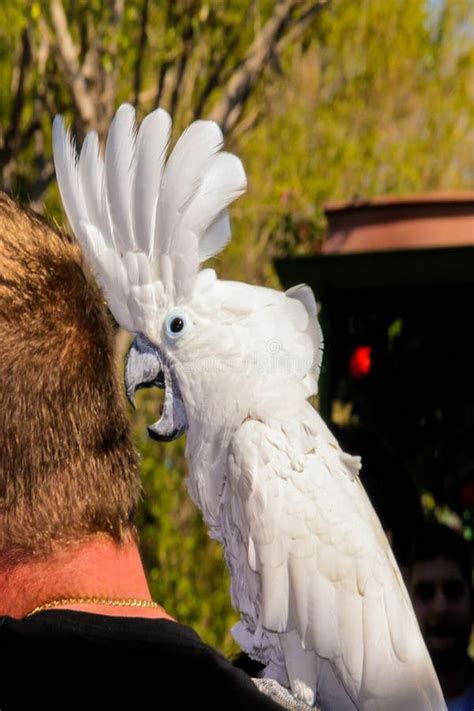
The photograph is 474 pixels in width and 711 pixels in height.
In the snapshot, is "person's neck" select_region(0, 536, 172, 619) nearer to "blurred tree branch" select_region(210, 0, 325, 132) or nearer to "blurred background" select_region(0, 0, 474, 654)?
"blurred background" select_region(0, 0, 474, 654)

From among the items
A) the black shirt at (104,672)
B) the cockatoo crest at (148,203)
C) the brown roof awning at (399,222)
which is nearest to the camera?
the black shirt at (104,672)

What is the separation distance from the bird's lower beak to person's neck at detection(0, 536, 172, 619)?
0.99 metres

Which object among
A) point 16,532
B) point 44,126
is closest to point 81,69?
point 44,126

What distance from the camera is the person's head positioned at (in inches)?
124

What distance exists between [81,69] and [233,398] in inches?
108

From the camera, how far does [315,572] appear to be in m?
2.08

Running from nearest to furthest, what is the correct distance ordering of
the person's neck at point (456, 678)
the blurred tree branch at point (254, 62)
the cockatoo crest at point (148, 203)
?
1. the cockatoo crest at point (148, 203)
2. the person's neck at point (456, 678)
3. the blurred tree branch at point (254, 62)

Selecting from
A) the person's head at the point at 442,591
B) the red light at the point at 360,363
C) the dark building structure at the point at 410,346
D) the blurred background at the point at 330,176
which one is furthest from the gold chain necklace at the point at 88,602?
the red light at the point at 360,363

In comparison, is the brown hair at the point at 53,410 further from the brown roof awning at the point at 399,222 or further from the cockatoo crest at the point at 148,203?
the brown roof awning at the point at 399,222

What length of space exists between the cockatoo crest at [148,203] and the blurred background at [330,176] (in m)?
0.16

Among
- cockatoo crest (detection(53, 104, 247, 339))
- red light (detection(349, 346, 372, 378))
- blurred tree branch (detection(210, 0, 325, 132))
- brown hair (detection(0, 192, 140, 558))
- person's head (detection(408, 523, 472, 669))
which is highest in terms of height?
blurred tree branch (detection(210, 0, 325, 132))

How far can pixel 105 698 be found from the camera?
3.47 ft

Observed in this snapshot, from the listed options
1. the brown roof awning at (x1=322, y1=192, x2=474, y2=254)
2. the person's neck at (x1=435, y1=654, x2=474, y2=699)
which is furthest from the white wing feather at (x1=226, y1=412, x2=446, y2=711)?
the brown roof awning at (x1=322, y1=192, x2=474, y2=254)

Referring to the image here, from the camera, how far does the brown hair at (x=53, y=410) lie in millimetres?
1115
